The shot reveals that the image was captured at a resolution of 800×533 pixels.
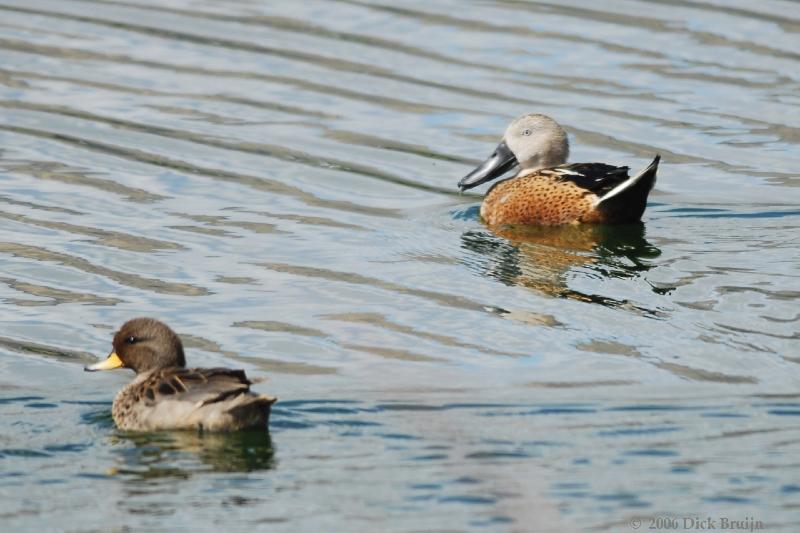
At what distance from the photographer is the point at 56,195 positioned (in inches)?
508

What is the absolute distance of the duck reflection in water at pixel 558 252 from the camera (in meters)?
11.0

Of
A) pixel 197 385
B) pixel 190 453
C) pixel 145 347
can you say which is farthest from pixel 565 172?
pixel 190 453

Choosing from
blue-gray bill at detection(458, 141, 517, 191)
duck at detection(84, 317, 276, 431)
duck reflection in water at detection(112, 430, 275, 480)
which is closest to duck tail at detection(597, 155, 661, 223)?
blue-gray bill at detection(458, 141, 517, 191)

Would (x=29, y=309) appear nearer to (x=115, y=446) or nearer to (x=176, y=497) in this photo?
(x=115, y=446)

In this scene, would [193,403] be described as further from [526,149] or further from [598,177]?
[526,149]

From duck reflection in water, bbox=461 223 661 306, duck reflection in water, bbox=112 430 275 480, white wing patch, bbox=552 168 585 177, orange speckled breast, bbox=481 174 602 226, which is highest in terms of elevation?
white wing patch, bbox=552 168 585 177

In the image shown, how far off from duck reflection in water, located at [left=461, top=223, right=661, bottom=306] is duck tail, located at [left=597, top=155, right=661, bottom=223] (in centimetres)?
9

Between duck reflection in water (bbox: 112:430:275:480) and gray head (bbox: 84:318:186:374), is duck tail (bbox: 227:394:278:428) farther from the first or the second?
gray head (bbox: 84:318:186:374)

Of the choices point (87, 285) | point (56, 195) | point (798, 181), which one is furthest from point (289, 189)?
point (798, 181)

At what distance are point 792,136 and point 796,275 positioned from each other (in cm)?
424

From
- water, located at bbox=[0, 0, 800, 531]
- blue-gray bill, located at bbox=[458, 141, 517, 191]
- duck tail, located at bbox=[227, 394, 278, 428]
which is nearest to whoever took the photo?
water, located at bbox=[0, 0, 800, 531]

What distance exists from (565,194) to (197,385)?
5.18 metres

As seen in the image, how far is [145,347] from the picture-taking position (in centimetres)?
866

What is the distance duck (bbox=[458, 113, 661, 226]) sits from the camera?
40.7ft
